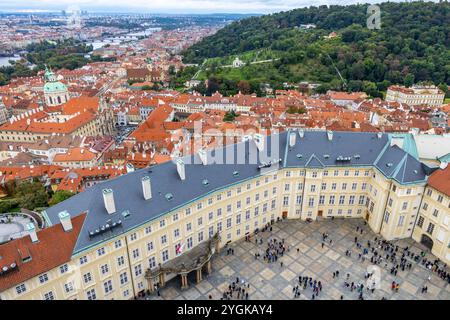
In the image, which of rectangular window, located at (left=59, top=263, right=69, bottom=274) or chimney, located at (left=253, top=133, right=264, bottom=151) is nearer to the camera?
rectangular window, located at (left=59, top=263, right=69, bottom=274)

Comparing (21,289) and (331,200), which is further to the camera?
(331,200)

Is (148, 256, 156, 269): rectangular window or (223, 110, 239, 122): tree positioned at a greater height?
(148, 256, 156, 269): rectangular window

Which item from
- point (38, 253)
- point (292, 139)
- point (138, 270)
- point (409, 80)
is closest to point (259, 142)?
point (292, 139)

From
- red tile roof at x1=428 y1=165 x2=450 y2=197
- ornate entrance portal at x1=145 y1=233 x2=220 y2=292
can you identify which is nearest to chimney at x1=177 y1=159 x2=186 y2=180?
ornate entrance portal at x1=145 y1=233 x2=220 y2=292

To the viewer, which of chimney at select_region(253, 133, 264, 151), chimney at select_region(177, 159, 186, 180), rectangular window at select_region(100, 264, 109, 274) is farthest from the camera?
chimney at select_region(253, 133, 264, 151)

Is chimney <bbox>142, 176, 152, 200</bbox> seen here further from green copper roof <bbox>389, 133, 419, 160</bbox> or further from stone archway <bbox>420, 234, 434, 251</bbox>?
stone archway <bbox>420, 234, 434, 251</bbox>

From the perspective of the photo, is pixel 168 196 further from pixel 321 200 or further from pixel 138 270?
pixel 321 200

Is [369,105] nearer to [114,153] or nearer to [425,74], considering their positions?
[425,74]
